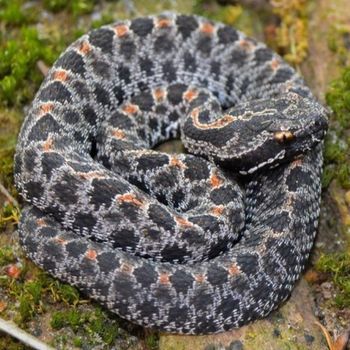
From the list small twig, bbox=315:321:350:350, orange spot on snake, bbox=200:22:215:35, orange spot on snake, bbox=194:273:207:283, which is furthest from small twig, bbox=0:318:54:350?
orange spot on snake, bbox=200:22:215:35

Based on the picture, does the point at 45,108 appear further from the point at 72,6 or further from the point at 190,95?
the point at 72,6

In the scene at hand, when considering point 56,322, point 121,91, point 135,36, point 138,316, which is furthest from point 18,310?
point 135,36

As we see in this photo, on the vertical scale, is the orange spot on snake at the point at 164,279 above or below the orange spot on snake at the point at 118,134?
below

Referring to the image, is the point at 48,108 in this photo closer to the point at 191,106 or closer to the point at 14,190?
the point at 14,190

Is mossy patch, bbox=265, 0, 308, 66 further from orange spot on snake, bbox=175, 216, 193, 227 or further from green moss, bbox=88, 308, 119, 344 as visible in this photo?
green moss, bbox=88, 308, 119, 344

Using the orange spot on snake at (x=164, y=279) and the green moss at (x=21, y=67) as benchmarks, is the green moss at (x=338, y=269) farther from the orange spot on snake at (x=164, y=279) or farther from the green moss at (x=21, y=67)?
the green moss at (x=21, y=67)

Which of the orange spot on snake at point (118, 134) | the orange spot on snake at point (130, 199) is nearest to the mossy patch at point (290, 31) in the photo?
the orange spot on snake at point (118, 134)
